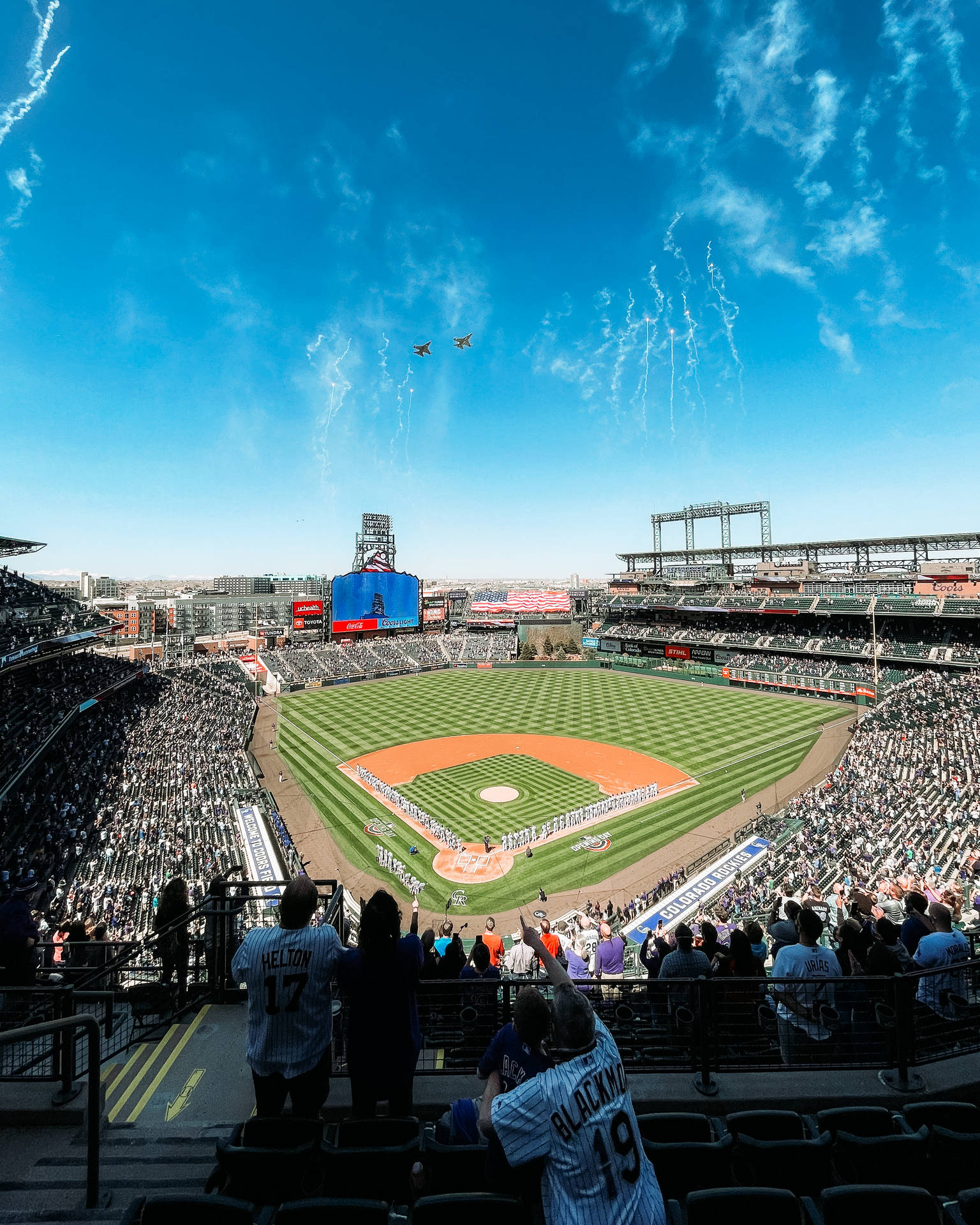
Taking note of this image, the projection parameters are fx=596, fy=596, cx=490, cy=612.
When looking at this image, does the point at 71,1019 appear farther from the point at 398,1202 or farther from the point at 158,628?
the point at 158,628

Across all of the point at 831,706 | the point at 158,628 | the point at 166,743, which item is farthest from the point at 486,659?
the point at 158,628

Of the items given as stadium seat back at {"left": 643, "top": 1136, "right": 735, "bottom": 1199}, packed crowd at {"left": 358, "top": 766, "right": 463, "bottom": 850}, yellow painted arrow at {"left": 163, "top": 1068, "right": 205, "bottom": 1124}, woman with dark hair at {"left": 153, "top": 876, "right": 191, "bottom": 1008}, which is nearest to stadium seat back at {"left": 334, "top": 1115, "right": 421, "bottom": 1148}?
stadium seat back at {"left": 643, "top": 1136, "right": 735, "bottom": 1199}

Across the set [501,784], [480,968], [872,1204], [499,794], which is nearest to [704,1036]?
[872,1204]

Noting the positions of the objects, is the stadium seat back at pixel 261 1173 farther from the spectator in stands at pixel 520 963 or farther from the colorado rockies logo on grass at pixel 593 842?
the colorado rockies logo on grass at pixel 593 842

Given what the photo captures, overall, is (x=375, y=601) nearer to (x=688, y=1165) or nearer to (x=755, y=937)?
(x=755, y=937)

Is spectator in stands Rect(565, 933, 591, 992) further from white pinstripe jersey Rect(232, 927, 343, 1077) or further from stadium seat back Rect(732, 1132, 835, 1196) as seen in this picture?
white pinstripe jersey Rect(232, 927, 343, 1077)

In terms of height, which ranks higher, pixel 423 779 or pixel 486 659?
pixel 486 659

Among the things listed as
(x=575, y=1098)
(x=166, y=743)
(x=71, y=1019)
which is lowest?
(x=166, y=743)
